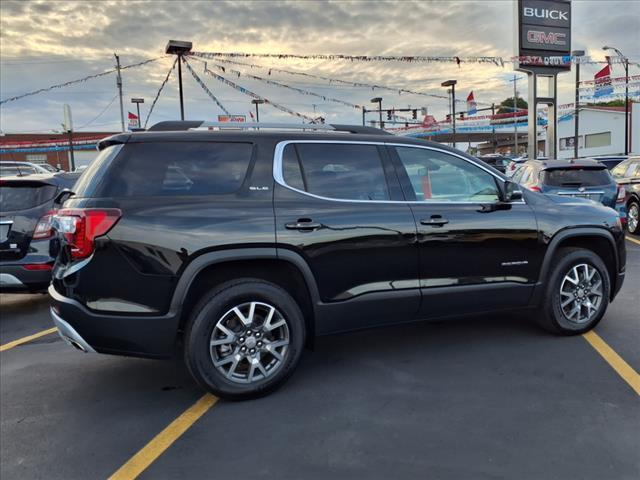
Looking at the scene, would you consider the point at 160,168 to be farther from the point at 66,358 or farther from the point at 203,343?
the point at 66,358

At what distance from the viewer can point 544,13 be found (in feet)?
62.2

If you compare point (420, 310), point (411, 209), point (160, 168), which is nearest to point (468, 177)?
point (411, 209)

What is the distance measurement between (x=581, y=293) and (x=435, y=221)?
1.67m

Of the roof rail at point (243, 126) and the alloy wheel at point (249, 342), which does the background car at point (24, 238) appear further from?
the alloy wheel at point (249, 342)

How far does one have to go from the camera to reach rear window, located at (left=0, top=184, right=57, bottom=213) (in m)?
5.54

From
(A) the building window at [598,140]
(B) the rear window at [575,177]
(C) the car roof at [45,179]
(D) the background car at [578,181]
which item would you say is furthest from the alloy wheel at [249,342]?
(A) the building window at [598,140]

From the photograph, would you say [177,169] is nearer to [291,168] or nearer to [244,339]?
[291,168]

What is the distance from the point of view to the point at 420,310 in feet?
12.5

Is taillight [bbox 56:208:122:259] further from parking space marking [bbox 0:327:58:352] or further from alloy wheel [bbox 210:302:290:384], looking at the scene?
parking space marking [bbox 0:327:58:352]

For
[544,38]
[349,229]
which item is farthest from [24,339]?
[544,38]

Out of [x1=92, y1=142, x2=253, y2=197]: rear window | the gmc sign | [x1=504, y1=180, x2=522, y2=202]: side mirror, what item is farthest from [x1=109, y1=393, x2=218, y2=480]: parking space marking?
the gmc sign

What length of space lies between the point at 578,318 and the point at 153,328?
3564mm

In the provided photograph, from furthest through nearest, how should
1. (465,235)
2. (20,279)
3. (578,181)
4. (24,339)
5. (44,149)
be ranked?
(44,149), (578,181), (20,279), (24,339), (465,235)

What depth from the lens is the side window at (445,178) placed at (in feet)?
12.8
